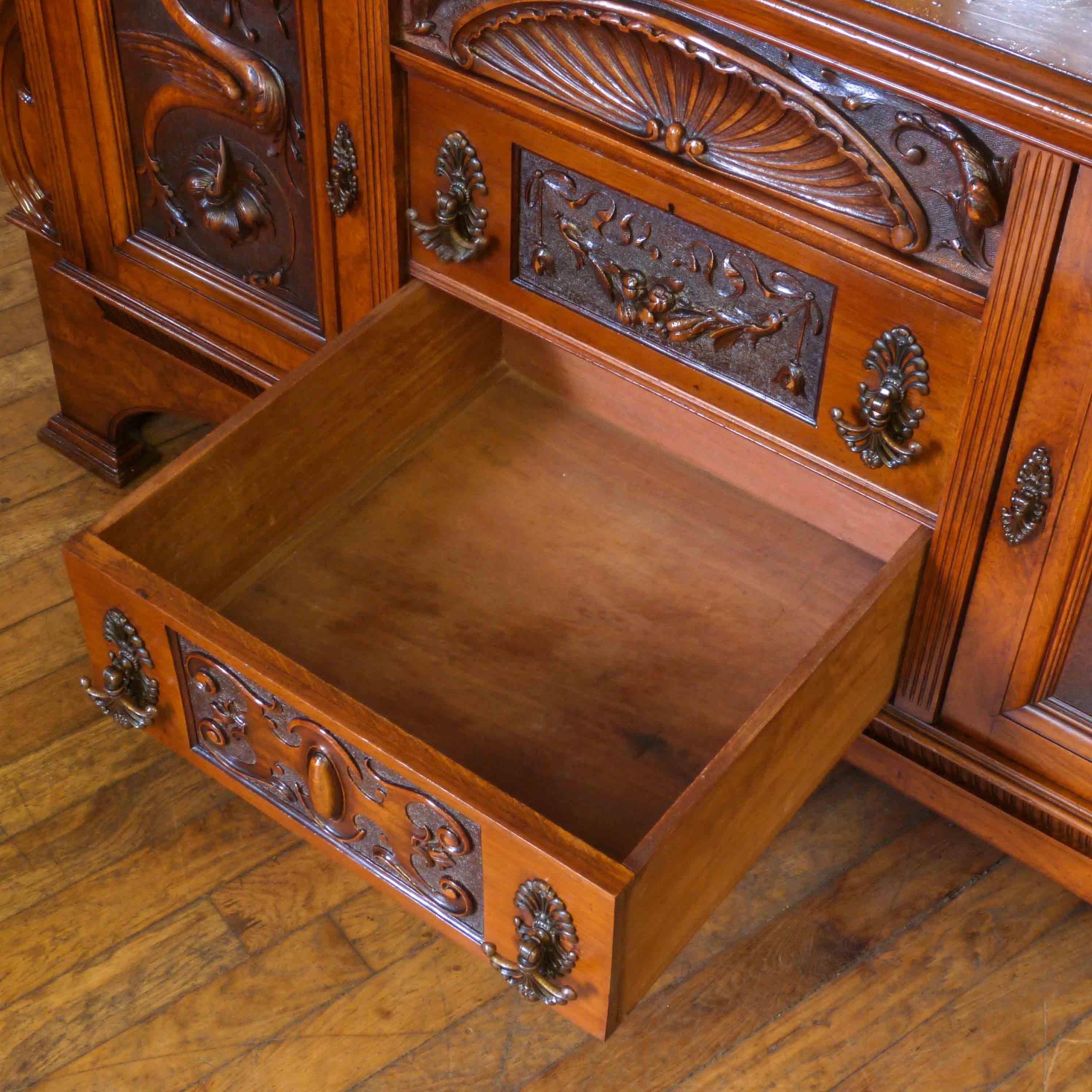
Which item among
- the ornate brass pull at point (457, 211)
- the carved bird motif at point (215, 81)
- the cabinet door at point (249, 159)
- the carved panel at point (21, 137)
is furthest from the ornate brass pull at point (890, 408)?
the carved panel at point (21, 137)

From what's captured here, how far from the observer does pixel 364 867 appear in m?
1.10

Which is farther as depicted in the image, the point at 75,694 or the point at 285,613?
the point at 75,694

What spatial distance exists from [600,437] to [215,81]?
455 mm

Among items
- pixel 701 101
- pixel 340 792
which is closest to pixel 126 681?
pixel 340 792

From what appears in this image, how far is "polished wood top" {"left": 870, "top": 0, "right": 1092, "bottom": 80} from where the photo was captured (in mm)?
899

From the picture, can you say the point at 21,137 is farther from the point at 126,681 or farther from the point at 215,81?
the point at 126,681

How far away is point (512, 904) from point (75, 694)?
2.23 ft

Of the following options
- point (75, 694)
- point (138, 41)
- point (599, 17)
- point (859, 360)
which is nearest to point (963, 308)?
point (859, 360)

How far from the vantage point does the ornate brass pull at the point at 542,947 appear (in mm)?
955

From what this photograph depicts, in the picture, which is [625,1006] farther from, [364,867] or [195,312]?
[195,312]

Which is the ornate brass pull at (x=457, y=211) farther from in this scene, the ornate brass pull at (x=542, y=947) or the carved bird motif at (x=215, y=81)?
the ornate brass pull at (x=542, y=947)

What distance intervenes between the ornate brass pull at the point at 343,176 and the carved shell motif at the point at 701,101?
0.17m

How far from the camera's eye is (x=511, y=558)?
1.28 meters

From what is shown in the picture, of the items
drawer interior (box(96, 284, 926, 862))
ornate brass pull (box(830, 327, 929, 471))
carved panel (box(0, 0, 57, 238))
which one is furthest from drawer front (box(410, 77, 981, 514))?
carved panel (box(0, 0, 57, 238))
